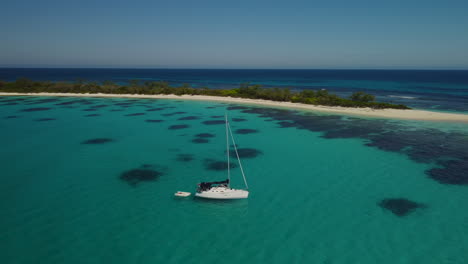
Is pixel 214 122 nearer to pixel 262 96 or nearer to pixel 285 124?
pixel 285 124

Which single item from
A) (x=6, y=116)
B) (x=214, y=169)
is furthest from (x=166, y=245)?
(x=6, y=116)

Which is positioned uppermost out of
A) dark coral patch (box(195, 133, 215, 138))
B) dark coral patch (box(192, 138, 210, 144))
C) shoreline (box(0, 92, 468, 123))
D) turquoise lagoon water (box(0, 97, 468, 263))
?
shoreline (box(0, 92, 468, 123))

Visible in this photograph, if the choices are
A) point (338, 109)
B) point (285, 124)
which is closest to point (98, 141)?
point (285, 124)

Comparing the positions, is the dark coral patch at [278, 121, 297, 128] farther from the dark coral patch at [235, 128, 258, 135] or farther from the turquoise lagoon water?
the dark coral patch at [235, 128, 258, 135]

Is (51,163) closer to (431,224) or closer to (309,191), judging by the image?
(309,191)

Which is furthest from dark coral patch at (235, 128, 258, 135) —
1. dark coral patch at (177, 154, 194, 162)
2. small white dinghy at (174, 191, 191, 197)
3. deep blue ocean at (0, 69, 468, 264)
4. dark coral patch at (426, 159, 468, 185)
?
dark coral patch at (426, 159, 468, 185)

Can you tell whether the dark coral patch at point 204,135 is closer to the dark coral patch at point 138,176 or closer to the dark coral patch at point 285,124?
the dark coral patch at point 285,124
